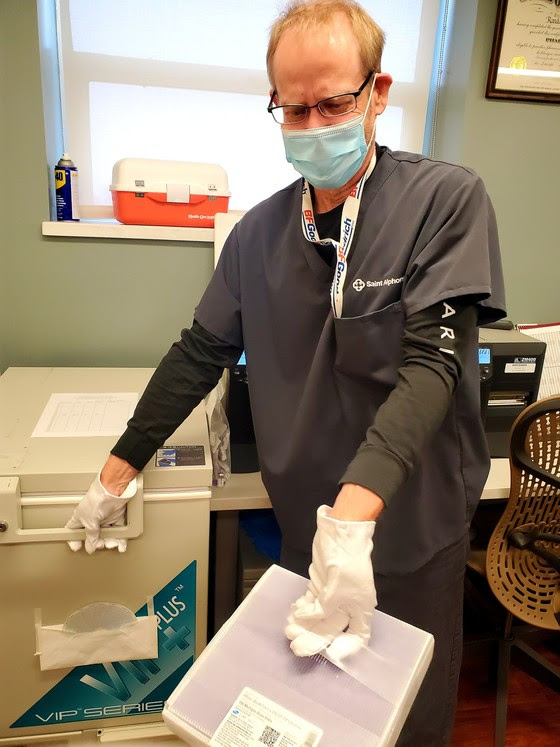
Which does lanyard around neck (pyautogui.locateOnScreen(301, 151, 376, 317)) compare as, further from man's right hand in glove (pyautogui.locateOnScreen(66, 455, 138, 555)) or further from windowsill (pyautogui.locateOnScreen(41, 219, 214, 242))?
windowsill (pyautogui.locateOnScreen(41, 219, 214, 242))

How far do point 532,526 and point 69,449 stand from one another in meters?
1.14

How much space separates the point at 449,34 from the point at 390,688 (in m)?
1.95

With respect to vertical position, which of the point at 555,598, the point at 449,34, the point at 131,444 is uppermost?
the point at 449,34

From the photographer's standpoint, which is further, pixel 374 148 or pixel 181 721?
pixel 374 148

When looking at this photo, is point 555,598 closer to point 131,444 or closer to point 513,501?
point 513,501

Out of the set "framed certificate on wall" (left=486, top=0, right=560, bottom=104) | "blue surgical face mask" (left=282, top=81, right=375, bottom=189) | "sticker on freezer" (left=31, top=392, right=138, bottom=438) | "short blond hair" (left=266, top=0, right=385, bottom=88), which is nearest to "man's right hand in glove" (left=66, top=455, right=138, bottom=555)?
"sticker on freezer" (left=31, top=392, right=138, bottom=438)

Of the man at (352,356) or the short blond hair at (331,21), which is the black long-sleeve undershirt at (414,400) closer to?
the man at (352,356)

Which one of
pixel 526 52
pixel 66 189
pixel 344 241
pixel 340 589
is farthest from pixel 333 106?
pixel 526 52

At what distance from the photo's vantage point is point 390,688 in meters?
0.63

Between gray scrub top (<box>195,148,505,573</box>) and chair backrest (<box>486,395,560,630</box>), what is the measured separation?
0.41m

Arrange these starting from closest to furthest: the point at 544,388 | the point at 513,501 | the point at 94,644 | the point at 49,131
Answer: the point at 94,644, the point at 513,501, the point at 49,131, the point at 544,388

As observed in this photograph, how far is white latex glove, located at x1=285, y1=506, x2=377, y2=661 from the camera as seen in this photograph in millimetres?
668

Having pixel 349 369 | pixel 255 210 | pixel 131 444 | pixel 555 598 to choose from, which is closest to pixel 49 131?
pixel 255 210

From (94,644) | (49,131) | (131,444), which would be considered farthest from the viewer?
(49,131)
